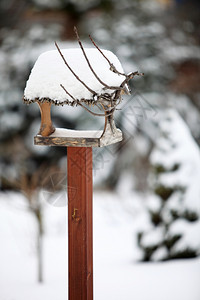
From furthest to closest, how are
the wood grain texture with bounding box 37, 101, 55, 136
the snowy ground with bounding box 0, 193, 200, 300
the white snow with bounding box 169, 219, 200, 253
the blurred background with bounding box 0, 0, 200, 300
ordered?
the blurred background with bounding box 0, 0, 200, 300, the white snow with bounding box 169, 219, 200, 253, the snowy ground with bounding box 0, 193, 200, 300, the wood grain texture with bounding box 37, 101, 55, 136

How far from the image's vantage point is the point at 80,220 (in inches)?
67.2

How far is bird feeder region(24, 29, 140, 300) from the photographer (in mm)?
1489

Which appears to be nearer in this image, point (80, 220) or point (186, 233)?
point (80, 220)

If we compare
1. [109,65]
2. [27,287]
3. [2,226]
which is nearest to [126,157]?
[2,226]

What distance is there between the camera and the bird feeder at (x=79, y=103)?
1489 mm

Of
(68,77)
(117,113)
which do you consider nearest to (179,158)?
(117,113)

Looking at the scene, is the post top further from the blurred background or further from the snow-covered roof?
the blurred background

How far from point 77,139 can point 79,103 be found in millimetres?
175

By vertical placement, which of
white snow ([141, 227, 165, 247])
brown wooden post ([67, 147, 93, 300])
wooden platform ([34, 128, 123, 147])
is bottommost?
white snow ([141, 227, 165, 247])

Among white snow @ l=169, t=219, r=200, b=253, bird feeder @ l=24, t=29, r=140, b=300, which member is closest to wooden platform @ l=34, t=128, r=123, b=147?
bird feeder @ l=24, t=29, r=140, b=300

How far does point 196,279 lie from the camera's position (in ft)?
9.52

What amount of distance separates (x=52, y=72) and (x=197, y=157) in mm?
2066

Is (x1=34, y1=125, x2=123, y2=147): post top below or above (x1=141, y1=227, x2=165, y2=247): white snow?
above

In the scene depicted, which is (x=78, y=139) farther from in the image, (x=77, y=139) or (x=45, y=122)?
(x=45, y=122)
